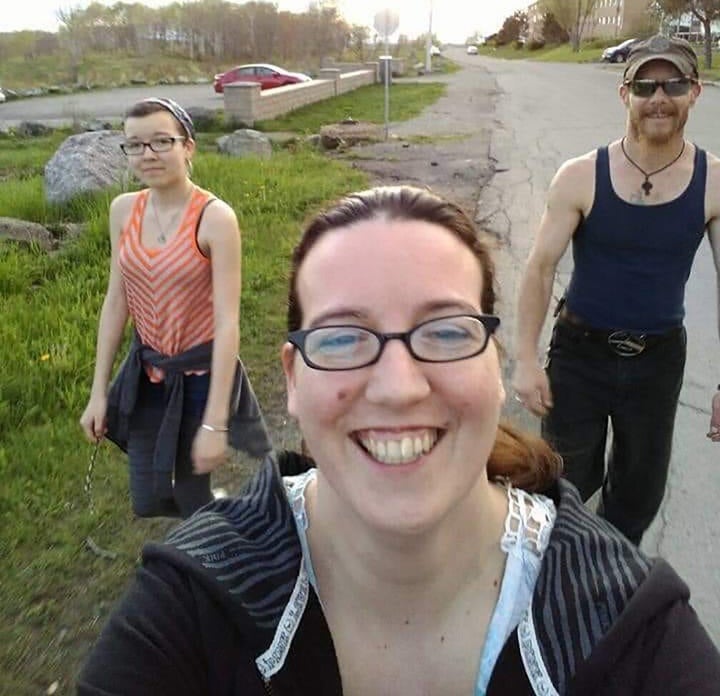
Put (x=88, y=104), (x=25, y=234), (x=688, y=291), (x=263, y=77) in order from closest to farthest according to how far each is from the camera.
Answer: (x=688, y=291)
(x=25, y=234)
(x=88, y=104)
(x=263, y=77)

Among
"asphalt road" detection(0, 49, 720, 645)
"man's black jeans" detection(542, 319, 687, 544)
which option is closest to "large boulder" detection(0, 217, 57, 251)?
"asphalt road" detection(0, 49, 720, 645)

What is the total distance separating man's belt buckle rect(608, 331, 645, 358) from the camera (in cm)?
255

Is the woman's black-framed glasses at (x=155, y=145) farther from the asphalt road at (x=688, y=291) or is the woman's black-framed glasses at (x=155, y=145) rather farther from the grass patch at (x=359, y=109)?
the grass patch at (x=359, y=109)

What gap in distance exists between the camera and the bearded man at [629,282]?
243cm

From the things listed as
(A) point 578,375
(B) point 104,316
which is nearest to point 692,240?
(A) point 578,375

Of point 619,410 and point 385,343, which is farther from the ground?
point 385,343

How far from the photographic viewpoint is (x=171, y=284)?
Answer: 2590mm

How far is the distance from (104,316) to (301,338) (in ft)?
5.67

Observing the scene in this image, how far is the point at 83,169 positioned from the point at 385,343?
830 centimetres

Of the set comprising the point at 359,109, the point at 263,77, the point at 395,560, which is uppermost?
Answer: the point at 395,560

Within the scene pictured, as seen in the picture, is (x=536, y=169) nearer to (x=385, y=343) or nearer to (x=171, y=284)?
(x=171, y=284)

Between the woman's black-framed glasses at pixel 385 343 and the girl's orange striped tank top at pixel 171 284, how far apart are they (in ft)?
4.44

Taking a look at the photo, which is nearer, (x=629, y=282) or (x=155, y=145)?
(x=629, y=282)

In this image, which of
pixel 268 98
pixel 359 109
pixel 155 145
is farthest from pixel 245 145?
A: pixel 155 145
